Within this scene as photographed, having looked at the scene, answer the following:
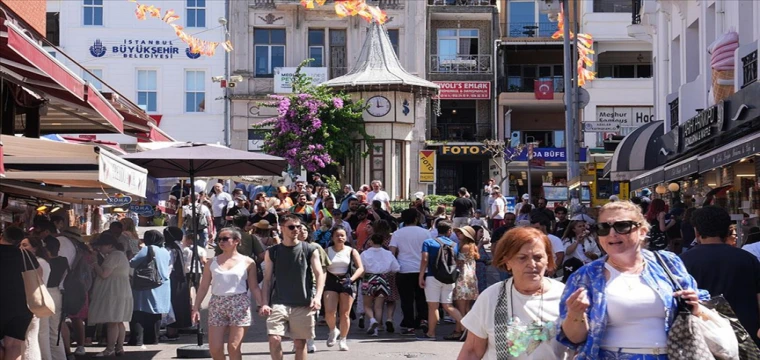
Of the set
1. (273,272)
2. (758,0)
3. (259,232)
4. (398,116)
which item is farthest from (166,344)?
(398,116)

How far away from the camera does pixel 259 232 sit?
18.1m

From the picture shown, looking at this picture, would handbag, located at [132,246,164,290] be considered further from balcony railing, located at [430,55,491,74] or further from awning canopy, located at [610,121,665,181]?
balcony railing, located at [430,55,491,74]

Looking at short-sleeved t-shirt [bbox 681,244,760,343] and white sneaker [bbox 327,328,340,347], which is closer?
short-sleeved t-shirt [bbox 681,244,760,343]

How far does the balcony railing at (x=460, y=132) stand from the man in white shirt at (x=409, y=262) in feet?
96.6

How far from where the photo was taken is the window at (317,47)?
44.2 meters

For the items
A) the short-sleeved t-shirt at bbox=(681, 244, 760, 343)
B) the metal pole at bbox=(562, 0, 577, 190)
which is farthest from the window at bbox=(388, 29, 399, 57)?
the short-sleeved t-shirt at bbox=(681, 244, 760, 343)

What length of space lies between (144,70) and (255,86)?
4202 millimetres

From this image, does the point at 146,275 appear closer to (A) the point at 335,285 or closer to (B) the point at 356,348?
(A) the point at 335,285

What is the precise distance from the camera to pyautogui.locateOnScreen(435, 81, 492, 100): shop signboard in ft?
149

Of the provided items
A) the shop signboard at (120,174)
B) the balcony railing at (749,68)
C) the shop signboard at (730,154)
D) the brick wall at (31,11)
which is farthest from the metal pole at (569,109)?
the shop signboard at (120,174)

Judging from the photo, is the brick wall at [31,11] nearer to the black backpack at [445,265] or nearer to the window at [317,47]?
the black backpack at [445,265]

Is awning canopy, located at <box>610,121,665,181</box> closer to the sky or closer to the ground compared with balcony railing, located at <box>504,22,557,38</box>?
closer to the ground

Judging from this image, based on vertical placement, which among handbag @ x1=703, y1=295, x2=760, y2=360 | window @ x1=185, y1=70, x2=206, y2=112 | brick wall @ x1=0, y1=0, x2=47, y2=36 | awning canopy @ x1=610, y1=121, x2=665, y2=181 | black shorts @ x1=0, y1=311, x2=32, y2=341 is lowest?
black shorts @ x1=0, y1=311, x2=32, y2=341

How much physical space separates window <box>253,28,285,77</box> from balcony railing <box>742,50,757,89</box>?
26848 mm
